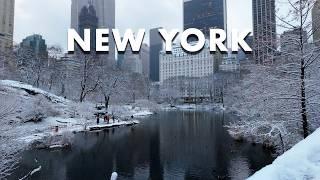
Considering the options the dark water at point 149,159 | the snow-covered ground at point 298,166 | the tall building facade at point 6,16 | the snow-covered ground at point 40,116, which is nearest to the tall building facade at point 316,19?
the snow-covered ground at point 298,166

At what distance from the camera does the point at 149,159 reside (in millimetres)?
29562

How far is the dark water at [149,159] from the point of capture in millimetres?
24219

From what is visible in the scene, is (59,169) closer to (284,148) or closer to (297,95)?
(284,148)

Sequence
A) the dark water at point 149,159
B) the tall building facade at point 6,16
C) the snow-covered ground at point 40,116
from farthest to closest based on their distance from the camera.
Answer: the tall building facade at point 6,16 → the snow-covered ground at point 40,116 → the dark water at point 149,159

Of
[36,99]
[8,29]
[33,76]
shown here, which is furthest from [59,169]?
[8,29]

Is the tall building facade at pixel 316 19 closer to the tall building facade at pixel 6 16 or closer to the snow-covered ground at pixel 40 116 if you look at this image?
the snow-covered ground at pixel 40 116

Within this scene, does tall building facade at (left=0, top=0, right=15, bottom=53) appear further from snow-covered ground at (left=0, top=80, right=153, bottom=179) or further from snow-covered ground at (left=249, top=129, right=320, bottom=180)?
snow-covered ground at (left=249, top=129, right=320, bottom=180)

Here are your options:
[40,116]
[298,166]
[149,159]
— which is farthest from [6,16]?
[298,166]

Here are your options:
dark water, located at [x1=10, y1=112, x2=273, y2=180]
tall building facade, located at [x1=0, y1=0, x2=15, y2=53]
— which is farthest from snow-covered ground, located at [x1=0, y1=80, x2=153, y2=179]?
tall building facade, located at [x1=0, y1=0, x2=15, y2=53]

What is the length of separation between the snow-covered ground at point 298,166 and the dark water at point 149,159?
16576 mm

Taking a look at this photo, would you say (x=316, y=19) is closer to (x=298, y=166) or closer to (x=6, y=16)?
(x=298, y=166)

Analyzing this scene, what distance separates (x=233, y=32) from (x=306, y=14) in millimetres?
13278

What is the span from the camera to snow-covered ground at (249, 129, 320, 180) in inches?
264

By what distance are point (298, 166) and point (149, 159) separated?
23.3 m
